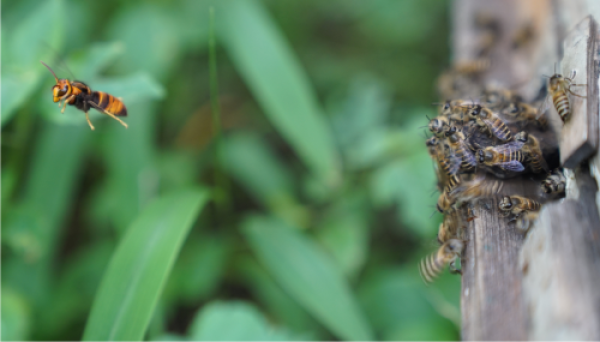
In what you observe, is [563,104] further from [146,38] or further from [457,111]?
[146,38]

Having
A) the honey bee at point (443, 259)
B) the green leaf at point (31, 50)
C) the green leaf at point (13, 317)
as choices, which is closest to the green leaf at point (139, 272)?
the green leaf at point (13, 317)

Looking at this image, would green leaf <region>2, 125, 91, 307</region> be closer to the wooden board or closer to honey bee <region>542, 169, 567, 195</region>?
honey bee <region>542, 169, 567, 195</region>

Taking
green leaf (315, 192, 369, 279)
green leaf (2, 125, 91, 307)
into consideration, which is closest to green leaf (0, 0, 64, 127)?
green leaf (2, 125, 91, 307)

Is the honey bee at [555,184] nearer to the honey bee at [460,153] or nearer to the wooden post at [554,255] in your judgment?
the wooden post at [554,255]

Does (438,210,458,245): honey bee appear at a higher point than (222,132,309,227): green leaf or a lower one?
higher

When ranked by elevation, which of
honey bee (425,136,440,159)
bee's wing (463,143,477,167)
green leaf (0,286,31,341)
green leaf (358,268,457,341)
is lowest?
green leaf (358,268,457,341)
